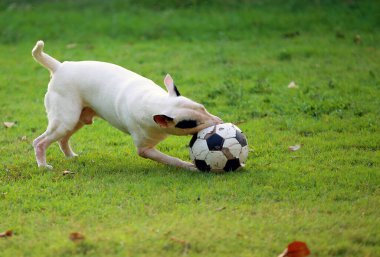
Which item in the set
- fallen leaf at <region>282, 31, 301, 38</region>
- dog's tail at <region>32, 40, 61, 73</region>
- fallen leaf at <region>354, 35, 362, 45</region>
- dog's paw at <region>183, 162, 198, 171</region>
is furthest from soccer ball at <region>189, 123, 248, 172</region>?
fallen leaf at <region>282, 31, 301, 38</region>

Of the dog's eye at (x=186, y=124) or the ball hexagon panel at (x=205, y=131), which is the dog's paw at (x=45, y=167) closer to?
the dog's eye at (x=186, y=124)

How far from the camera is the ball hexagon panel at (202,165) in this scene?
6.49 metres

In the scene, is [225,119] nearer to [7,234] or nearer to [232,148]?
[232,148]

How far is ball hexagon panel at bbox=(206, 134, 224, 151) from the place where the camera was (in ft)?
21.0

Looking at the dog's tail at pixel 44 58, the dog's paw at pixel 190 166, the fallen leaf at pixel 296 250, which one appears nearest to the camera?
the fallen leaf at pixel 296 250

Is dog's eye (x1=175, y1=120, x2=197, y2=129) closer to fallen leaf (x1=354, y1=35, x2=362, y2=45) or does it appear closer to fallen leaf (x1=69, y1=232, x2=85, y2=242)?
fallen leaf (x1=69, y1=232, x2=85, y2=242)

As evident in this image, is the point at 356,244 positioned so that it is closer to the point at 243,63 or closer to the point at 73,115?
the point at 73,115

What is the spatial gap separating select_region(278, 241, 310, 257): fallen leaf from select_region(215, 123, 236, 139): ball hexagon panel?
189cm

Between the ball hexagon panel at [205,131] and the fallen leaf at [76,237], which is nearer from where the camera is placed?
the fallen leaf at [76,237]

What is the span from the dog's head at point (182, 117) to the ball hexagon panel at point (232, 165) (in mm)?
373

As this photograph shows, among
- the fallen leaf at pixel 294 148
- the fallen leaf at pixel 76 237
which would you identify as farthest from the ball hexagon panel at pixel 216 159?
the fallen leaf at pixel 76 237

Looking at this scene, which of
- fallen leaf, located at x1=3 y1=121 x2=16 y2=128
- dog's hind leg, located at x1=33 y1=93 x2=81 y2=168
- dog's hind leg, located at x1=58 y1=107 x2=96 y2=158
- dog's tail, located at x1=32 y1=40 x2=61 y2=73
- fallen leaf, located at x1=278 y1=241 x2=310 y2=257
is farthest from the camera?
fallen leaf, located at x1=3 y1=121 x2=16 y2=128

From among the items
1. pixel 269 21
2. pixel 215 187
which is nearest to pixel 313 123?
pixel 215 187

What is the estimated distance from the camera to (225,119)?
865 cm
